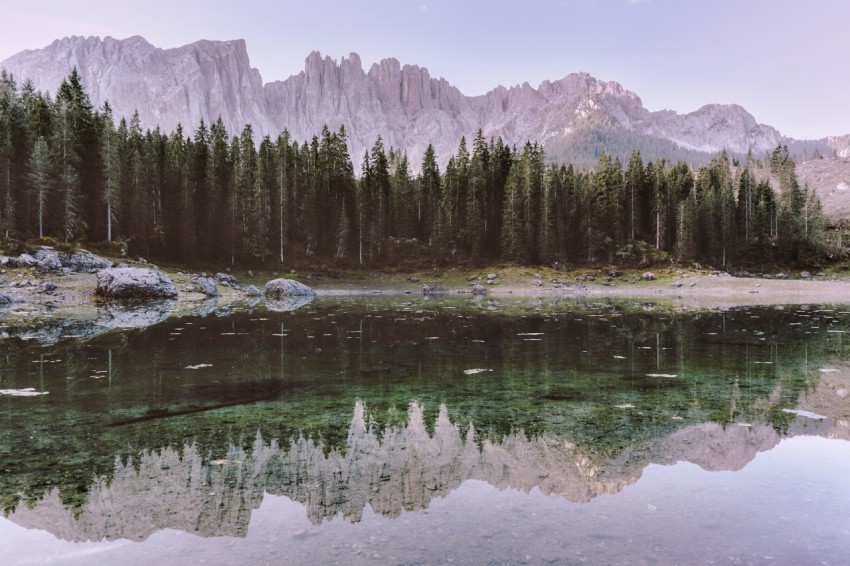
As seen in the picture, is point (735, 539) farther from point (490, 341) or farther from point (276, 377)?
point (490, 341)

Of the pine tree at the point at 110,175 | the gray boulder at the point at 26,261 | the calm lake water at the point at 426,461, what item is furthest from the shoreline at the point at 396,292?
the calm lake water at the point at 426,461

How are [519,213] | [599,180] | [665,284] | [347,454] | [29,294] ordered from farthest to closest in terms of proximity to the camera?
[599,180]
[519,213]
[665,284]
[29,294]
[347,454]

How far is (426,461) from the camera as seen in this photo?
740 centimetres

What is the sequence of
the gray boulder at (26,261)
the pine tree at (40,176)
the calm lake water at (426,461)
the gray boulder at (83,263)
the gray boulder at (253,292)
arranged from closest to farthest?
1. the calm lake water at (426,461)
2. the gray boulder at (26,261)
3. the gray boulder at (83,263)
4. the pine tree at (40,176)
5. the gray boulder at (253,292)

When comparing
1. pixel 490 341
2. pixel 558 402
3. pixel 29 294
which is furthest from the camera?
pixel 29 294

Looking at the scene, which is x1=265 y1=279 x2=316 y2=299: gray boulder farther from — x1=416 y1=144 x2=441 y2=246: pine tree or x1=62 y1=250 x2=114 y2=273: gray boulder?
x1=416 y1=144 x2=441 y2=246: pine tree

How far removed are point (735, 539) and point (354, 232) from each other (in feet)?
288

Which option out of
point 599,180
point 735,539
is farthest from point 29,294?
point 599,180

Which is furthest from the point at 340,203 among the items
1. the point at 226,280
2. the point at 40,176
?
the point at 40,176

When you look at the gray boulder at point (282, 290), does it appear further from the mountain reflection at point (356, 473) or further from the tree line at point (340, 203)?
the mountain reflection at point (356, 473)

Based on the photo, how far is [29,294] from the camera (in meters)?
40.9

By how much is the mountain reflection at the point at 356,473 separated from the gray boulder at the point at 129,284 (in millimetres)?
43806

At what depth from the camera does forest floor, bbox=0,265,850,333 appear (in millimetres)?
54406

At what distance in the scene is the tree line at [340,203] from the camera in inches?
2482
